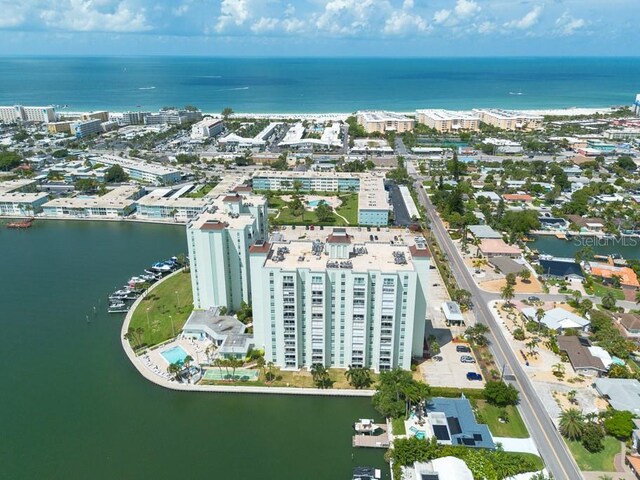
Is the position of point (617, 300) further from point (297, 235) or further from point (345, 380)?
point (297, 235)

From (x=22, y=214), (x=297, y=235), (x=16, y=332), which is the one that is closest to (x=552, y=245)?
(x=297, y=235)

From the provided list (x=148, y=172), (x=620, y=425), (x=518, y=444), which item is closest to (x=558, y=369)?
(x=620, y=425)

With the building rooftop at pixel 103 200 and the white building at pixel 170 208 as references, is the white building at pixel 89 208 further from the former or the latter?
the white building at pixel 170 208

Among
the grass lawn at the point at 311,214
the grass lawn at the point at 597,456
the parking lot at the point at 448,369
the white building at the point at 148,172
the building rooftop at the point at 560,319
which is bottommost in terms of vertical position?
the grass lawn at the point at 597,456

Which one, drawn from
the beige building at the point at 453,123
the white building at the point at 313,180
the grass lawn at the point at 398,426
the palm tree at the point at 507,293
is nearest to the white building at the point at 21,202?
the white building at the point at 313,180

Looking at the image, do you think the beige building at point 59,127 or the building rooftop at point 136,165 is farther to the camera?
the beige building at point 59,127
